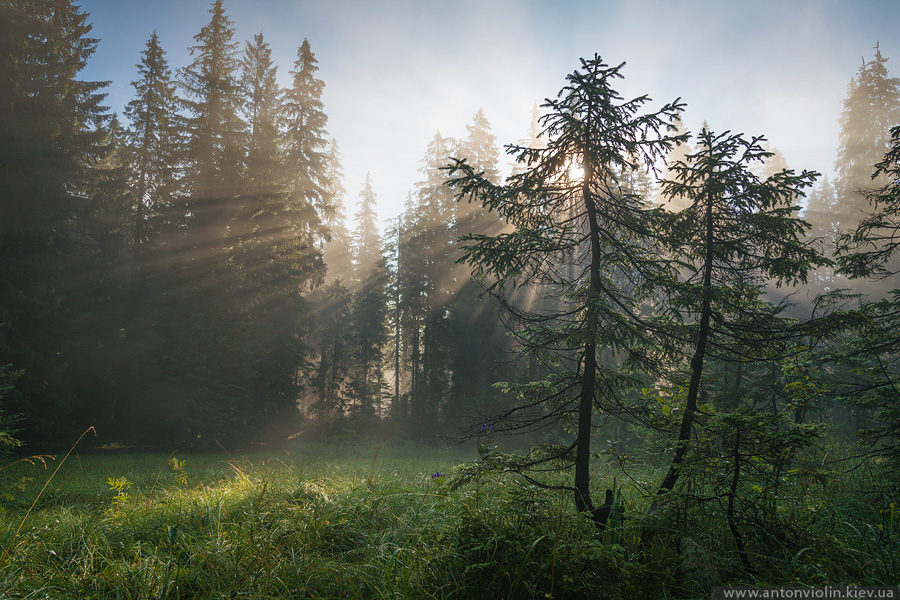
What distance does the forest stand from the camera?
12.8 ft

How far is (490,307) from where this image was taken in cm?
2183

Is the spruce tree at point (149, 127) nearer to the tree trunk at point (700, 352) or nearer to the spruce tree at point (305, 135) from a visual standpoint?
the spruce tree at point (305, 135)

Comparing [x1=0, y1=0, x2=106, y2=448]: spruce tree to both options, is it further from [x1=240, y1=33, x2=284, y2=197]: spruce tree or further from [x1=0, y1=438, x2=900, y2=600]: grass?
[x1=0, y1=438, x2=900, y2=600]: grass

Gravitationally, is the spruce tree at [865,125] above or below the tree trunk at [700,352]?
→ above

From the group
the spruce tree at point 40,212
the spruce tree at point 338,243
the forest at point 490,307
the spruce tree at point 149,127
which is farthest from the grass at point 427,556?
the spruce tree at point 338,243

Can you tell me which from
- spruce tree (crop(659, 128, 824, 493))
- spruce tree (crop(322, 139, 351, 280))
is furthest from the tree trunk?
spruce tree (crop(322, 139, 351, 280))

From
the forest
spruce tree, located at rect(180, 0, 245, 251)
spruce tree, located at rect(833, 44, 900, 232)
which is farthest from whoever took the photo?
spruce tree, located at rect(833, 44, 900, 232)

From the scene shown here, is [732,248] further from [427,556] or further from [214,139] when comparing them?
[214,139]

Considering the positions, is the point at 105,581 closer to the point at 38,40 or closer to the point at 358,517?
the point at 358,517

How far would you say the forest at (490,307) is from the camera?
3895 millimetres

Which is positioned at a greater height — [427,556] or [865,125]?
[865,125]

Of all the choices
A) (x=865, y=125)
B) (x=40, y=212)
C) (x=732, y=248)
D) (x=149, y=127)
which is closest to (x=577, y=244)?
(x=732, y=248)

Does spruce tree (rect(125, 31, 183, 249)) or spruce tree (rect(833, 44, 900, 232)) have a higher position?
spruce tree (rect(833, 44, 900, 232))

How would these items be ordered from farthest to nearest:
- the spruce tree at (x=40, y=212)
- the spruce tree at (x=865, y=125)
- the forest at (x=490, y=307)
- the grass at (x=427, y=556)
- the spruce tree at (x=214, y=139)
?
1. the spruce tree at (x=865, y=125)
2. the spruce tree at (x=214, y=139)
3. the spruce tree at (x=40, y=212)
4. the forest at (x=490, y=307)
5. the grass at (x=427, y=556)
